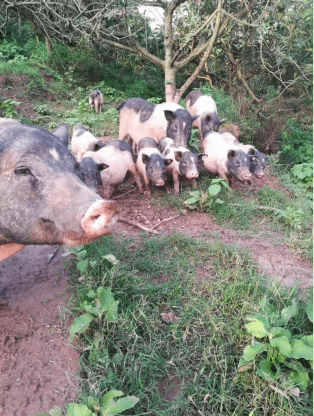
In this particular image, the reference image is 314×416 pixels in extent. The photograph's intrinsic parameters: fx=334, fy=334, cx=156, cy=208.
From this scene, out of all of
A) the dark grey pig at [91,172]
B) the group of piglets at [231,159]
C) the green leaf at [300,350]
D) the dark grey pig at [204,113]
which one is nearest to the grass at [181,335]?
the green leaf at [300,350]

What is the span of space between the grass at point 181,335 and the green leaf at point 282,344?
21 centimetres

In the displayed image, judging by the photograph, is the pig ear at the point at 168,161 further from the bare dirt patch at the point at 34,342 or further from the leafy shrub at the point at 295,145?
the leafy shrub at the point at 295,145

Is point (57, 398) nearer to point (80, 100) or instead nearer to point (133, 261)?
Answer: point (133, 261)

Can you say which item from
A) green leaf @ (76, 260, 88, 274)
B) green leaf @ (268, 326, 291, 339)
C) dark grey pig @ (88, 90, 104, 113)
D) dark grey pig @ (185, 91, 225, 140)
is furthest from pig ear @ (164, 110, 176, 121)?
dark grey pig @ (88, 90, 104, 113)

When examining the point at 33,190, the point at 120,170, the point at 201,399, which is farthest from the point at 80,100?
the point at 201,399

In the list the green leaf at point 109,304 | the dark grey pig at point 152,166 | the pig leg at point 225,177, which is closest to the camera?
the green leaf at point 109,304

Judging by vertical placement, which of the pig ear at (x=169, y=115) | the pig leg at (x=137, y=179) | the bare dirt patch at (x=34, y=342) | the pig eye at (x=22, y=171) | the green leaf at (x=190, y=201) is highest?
the pig ear at (x=169, y=115)

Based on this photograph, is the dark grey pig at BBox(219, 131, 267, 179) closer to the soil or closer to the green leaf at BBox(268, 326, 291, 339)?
the soil

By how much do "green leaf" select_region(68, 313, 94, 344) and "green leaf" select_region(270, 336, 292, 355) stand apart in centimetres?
115

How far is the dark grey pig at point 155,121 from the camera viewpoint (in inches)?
214

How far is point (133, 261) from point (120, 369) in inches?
45.8

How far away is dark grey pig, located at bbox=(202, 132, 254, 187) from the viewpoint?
4789 millimetres

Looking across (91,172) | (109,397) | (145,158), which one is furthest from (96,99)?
(109,397)

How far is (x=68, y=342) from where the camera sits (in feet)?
7.03
